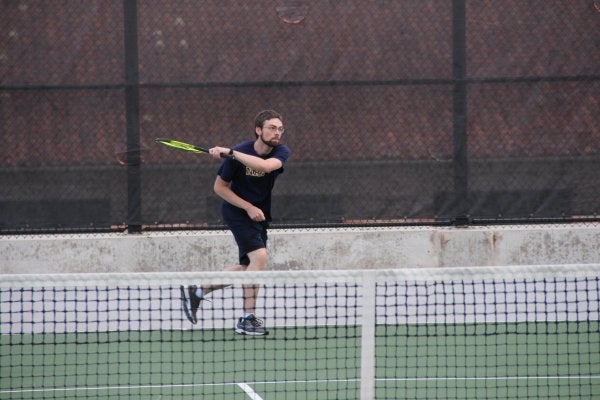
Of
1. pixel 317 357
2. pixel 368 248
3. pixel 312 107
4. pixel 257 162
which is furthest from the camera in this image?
pixel 312 107

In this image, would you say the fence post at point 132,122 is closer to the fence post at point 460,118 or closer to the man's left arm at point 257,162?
the man's left arm at point 257,162

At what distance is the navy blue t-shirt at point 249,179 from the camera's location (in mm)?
6559

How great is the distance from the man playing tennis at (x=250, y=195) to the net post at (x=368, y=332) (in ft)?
6.82

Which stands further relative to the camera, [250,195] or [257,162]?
[250,195]

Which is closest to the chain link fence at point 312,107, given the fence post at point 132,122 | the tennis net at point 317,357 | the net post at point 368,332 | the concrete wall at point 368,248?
the fence post at point 132,122

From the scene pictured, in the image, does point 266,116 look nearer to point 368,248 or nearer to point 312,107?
point 312,107

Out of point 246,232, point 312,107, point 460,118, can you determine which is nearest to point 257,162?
point 246,232

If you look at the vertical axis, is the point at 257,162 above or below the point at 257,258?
above

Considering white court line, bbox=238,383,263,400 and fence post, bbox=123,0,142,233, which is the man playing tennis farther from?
fence post, bbox=123,0,142,233

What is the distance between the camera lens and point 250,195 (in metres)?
6.65

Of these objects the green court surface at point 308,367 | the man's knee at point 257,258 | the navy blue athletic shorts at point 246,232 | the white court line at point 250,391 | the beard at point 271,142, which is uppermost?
the beard at point 271,142

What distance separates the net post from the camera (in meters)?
4.23

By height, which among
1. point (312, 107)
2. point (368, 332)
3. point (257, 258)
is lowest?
point (368, 332)

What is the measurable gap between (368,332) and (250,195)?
8.38 ft
